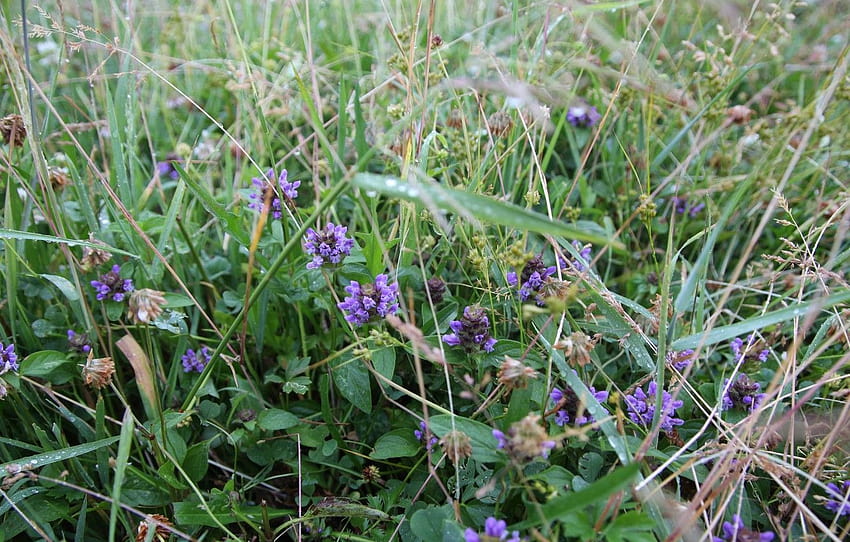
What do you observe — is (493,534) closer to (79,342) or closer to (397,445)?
→ (397,445)

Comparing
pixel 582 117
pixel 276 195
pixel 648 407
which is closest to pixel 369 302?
pixel 276 195

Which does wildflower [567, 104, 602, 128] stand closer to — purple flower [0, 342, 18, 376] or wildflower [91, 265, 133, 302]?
wildflower [91, 265, 133, 302]

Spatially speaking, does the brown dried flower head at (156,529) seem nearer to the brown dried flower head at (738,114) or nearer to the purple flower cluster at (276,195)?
the purple flower cluster at (276,195)

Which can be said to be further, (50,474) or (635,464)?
(50,474)

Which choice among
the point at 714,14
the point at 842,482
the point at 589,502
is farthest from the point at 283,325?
the point at 714,14

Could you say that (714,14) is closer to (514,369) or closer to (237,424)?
(514,369)
